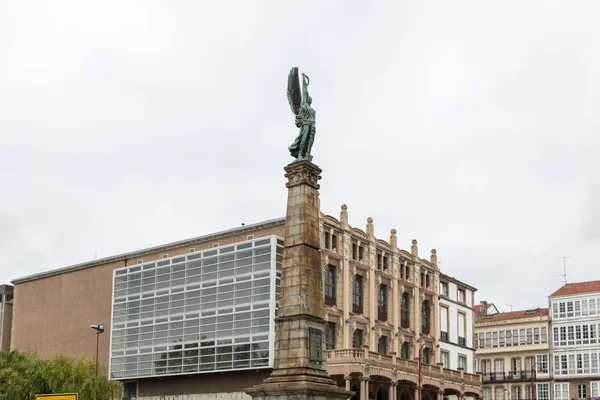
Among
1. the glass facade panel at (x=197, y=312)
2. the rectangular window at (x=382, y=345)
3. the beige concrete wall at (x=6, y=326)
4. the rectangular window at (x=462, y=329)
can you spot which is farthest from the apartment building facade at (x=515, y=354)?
the beige concrete wall at (x=6, y=326)

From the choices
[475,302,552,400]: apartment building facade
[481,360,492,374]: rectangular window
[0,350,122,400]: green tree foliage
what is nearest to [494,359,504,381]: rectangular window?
[475,302,552,400]: apartment building facade

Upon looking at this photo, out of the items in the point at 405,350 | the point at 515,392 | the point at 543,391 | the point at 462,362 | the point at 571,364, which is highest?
the point at 571,364

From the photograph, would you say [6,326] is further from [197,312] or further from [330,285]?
[330,285]

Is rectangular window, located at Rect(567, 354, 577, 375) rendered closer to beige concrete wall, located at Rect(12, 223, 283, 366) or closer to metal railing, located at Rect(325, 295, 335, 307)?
metal railing, located at Rect(325, 295, 335, 307)

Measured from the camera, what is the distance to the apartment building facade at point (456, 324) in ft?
246

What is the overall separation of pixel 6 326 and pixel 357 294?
36.4m

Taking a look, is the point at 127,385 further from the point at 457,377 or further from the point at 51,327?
the point at 457,377

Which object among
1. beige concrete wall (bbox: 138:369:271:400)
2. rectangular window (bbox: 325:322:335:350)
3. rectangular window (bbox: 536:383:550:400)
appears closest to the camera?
beige concrete wall (bbox: 138:369:271:400)

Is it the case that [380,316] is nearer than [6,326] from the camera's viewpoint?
Yes

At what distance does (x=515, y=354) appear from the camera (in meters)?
96.3

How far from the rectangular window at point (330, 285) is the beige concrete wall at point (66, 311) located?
10590 mm

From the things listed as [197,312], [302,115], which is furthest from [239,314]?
[302,115]

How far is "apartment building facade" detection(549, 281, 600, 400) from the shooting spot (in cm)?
8956

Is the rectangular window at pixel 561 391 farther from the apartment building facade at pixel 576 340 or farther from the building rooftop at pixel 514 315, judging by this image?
the building rooftop at pixel 514 315
